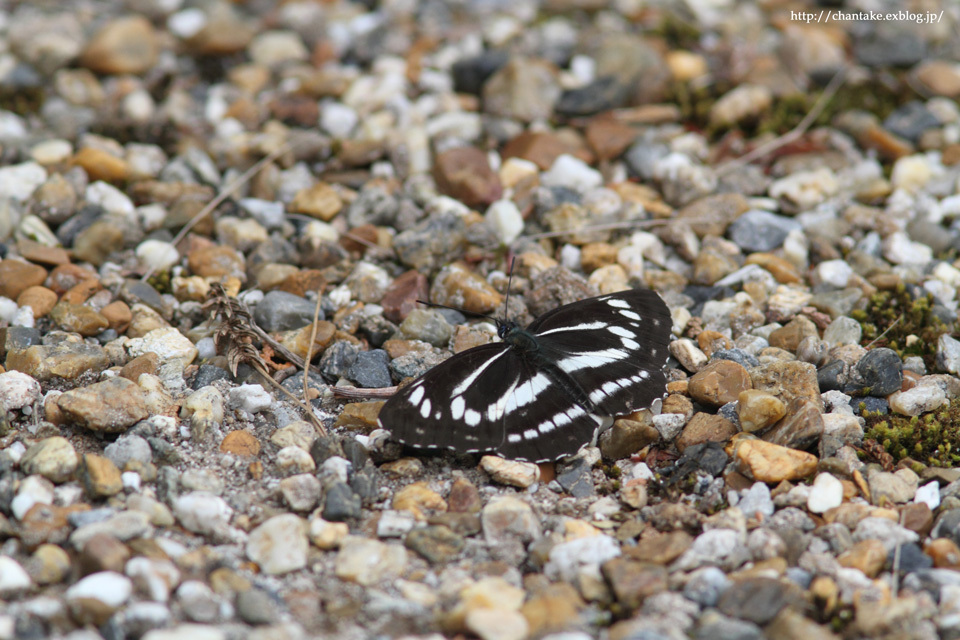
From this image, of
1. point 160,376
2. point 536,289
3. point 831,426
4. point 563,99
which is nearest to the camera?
point 831,426

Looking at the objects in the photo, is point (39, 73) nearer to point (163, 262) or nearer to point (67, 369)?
point (163, 262)

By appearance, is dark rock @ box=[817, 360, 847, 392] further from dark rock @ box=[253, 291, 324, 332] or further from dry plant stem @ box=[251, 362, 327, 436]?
dark rock @ box=[253, 291, 324, 332]

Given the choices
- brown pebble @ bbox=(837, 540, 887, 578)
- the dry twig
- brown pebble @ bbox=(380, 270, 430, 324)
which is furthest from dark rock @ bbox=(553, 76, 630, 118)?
brown pebble @ bbox=(837, 540, 887, 578)

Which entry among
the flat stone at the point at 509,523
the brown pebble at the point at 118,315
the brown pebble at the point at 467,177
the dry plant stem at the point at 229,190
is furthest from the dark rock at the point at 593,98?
the flat stone at the point at 509,523

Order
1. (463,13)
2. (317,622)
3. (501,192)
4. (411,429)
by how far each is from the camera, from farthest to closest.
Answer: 1. (463,13)
2. (501,192)
3. (411,429)
4. (317,622)

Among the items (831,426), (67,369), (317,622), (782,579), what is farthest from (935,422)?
(67,369)
